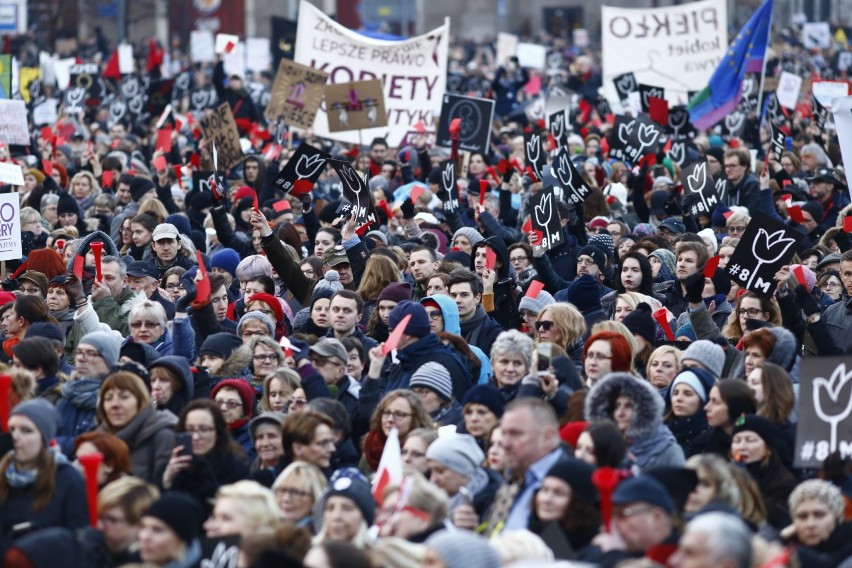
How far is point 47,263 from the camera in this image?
12094mm

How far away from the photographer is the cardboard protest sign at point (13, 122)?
57.2 feet

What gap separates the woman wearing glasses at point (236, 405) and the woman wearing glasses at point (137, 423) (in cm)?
44

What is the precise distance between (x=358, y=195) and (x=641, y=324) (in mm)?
3845

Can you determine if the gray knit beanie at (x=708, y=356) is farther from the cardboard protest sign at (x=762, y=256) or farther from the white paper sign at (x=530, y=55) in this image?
the white paper sign at (x=530, y=55)

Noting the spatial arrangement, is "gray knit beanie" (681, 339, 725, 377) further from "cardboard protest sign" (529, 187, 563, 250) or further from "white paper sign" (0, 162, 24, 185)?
"white paper sign" (0, 162, 24, 185)

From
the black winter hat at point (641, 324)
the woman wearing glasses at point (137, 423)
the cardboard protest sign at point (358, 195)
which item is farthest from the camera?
the cardboard protest sign at point (358, 195)

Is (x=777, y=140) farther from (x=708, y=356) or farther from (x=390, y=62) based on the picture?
(x=708, y=356)

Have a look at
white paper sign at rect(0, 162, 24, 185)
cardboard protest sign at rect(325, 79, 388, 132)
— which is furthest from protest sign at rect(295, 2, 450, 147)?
white paper sign at rect(0, 162, 24, 185)

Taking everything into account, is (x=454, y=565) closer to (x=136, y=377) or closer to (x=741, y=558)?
(x=741, y=558)

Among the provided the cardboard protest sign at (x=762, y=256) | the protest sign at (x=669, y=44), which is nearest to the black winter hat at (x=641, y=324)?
the cardboard protest sign at (x=762, y=256)

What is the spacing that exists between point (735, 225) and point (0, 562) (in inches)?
346

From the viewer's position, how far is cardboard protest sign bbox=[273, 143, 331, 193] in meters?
14.5

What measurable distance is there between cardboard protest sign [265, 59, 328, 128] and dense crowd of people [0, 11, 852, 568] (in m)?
4.72

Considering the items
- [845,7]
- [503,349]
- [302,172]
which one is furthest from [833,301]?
[845,7]
